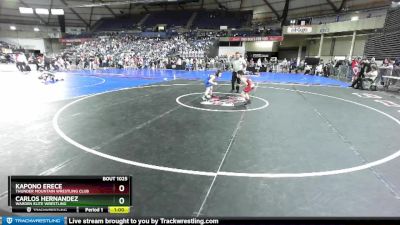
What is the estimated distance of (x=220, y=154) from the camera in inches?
190

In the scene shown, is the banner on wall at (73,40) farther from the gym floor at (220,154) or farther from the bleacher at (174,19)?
the gym floor at (220,154)

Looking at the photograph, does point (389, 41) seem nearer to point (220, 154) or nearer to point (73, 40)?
point (220, 154)

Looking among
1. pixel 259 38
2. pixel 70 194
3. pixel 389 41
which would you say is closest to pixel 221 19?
pixel 259 38

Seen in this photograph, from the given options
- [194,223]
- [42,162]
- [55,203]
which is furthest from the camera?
[42,162]

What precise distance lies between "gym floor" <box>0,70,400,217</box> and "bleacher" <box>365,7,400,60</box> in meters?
15.5

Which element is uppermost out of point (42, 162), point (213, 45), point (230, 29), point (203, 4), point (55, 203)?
point (203, 4)

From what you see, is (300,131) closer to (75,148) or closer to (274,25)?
(75,148)

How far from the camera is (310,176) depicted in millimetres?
4020

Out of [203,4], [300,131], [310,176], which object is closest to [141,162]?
[310,176]

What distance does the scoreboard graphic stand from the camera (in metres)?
2.54

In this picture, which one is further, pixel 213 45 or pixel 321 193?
pixel 213 45

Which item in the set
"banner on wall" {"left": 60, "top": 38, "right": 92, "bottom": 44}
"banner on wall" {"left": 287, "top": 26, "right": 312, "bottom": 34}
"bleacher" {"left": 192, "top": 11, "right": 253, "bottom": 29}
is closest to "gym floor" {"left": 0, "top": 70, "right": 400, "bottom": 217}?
"banner on wall" {"left": 287, "top": 26, "right": 312, "bottom": 34}

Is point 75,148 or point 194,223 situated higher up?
point 194,223

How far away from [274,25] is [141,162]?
42998mm
